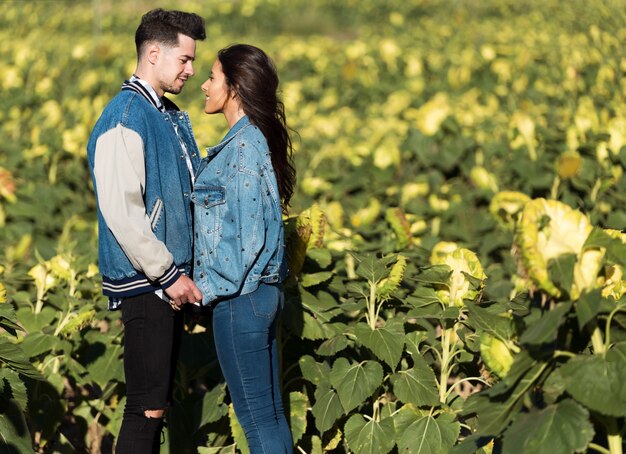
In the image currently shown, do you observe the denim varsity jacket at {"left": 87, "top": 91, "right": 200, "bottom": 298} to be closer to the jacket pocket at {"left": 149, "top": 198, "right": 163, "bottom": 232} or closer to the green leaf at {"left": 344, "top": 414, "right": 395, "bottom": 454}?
the jacket pocket at {"left": 149, "top": 198, "right": 163, "bottom": 232}

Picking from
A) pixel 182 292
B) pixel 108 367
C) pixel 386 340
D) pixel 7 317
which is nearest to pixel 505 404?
pixel 386 340

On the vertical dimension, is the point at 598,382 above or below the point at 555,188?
above

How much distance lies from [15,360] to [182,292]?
0.50 metres

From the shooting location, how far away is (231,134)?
266 cm

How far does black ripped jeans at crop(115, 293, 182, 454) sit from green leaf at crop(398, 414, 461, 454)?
0.67 metres

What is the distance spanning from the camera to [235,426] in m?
3.02

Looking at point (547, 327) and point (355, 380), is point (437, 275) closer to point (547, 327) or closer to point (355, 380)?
point (355, 380)

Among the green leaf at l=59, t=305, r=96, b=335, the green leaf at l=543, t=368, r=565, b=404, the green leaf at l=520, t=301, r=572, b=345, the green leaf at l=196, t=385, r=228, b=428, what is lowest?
the green leaf at l=196, t=385, r=228, b=428

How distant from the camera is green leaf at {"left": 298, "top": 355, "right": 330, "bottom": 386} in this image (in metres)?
3.04

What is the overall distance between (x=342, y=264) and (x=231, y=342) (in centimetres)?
125

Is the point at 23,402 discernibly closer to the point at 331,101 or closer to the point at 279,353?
the point at 279,353

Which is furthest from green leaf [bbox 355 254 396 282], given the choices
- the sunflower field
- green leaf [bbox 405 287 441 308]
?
green leaf [bbox 405 287 441 308]

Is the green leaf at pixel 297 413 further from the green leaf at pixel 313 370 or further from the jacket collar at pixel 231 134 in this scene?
the jacket collar at pixel 231 134

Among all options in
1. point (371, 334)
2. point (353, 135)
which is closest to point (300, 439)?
point (371, 334)
